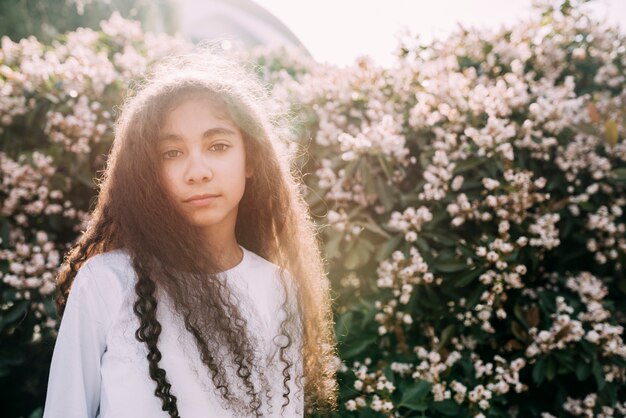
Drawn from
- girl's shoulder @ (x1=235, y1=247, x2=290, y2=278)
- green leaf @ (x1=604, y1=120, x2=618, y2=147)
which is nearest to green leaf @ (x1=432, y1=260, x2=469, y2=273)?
girl's shoulder @ (x1=235, y1=247, x2=290, y2=278)

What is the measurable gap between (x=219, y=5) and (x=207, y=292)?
32.9 feet

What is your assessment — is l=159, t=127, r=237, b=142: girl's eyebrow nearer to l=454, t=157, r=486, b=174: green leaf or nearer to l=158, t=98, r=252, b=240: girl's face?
l=158, t=98, r=252, b=240: girl's face

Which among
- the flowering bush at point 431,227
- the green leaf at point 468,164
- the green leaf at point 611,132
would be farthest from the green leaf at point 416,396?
the green leaf at point 611,132

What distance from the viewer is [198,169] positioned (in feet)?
4.25

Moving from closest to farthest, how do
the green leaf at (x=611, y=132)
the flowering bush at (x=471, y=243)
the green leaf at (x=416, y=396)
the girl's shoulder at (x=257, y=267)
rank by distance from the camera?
1. the girl's shoulder at (x=257, y=267)
2. the green leaf at (x=416, y=396)
3. the flowering bush at (x=471, y=243)
4. the green leaf at (x=611, y=132)

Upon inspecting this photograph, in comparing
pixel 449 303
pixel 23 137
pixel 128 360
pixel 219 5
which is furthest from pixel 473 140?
pixel 219 5

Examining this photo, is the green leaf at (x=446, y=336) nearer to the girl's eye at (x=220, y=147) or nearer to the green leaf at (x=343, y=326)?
the green leaf at (x=343, y=326)

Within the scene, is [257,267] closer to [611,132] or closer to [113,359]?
[113,359]

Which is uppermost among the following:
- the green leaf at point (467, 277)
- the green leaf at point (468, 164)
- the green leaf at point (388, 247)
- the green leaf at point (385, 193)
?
the green leaf at point (468, 164)

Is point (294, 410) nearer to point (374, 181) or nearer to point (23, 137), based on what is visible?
point (374, 181)

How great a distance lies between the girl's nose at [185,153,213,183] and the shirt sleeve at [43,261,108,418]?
0.34 m

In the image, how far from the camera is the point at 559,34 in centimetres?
295

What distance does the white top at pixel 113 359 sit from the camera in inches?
46.4

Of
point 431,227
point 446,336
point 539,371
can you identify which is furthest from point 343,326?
A: point 539,371
